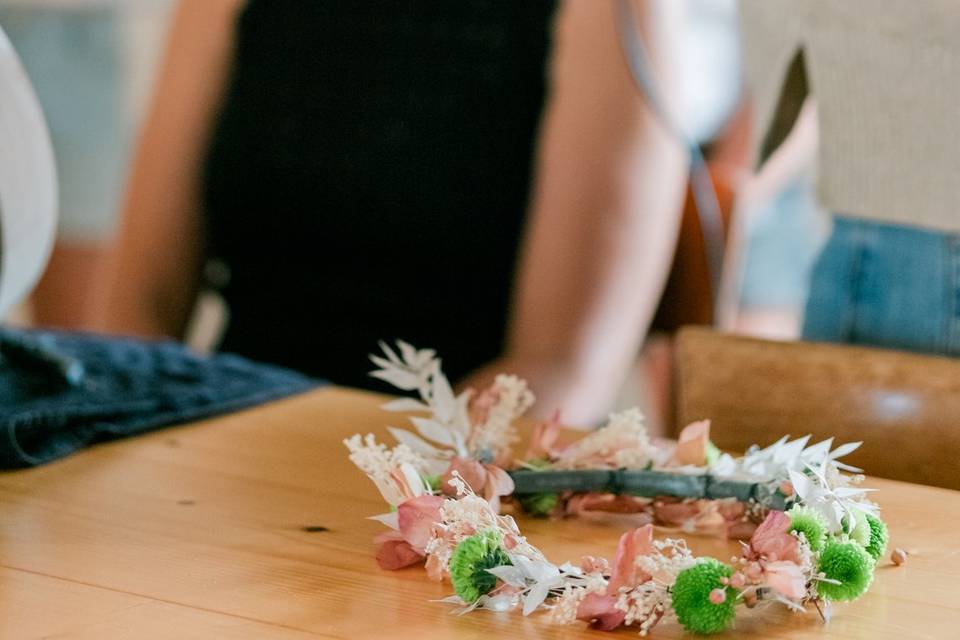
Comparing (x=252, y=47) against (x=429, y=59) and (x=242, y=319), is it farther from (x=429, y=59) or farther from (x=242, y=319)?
(x=242, y=319)

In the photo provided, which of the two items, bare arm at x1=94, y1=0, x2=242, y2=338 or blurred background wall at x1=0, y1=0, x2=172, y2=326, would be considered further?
blurred background wall at x1=0, y1=0, x2=172, y2=326

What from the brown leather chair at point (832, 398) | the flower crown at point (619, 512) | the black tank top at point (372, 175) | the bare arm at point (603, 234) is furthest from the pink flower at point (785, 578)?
the black tank top at point (372, 175)

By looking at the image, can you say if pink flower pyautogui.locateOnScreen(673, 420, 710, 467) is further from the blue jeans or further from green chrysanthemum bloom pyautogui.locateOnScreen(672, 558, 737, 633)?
the blue jeans

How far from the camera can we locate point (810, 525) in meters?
0.49

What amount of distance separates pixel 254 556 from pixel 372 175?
3.40 ft

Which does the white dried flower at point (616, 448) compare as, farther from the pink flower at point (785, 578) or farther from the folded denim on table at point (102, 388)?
the folded denim on table at point (102, 388)

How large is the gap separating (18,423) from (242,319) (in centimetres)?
82

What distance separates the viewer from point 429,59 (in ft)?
5.08

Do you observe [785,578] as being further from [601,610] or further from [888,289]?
[888,289]

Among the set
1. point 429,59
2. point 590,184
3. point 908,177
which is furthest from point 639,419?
point 429,59

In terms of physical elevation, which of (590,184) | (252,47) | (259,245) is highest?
(252,47)

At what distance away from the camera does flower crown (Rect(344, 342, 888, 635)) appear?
18.8 inches

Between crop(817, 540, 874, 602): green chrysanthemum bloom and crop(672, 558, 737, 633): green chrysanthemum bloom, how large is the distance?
0.05m

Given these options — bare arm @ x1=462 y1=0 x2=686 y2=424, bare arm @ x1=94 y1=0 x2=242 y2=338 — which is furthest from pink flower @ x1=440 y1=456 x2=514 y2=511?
bare arm @ x1=94 y1=0 x2=242 y2=338
